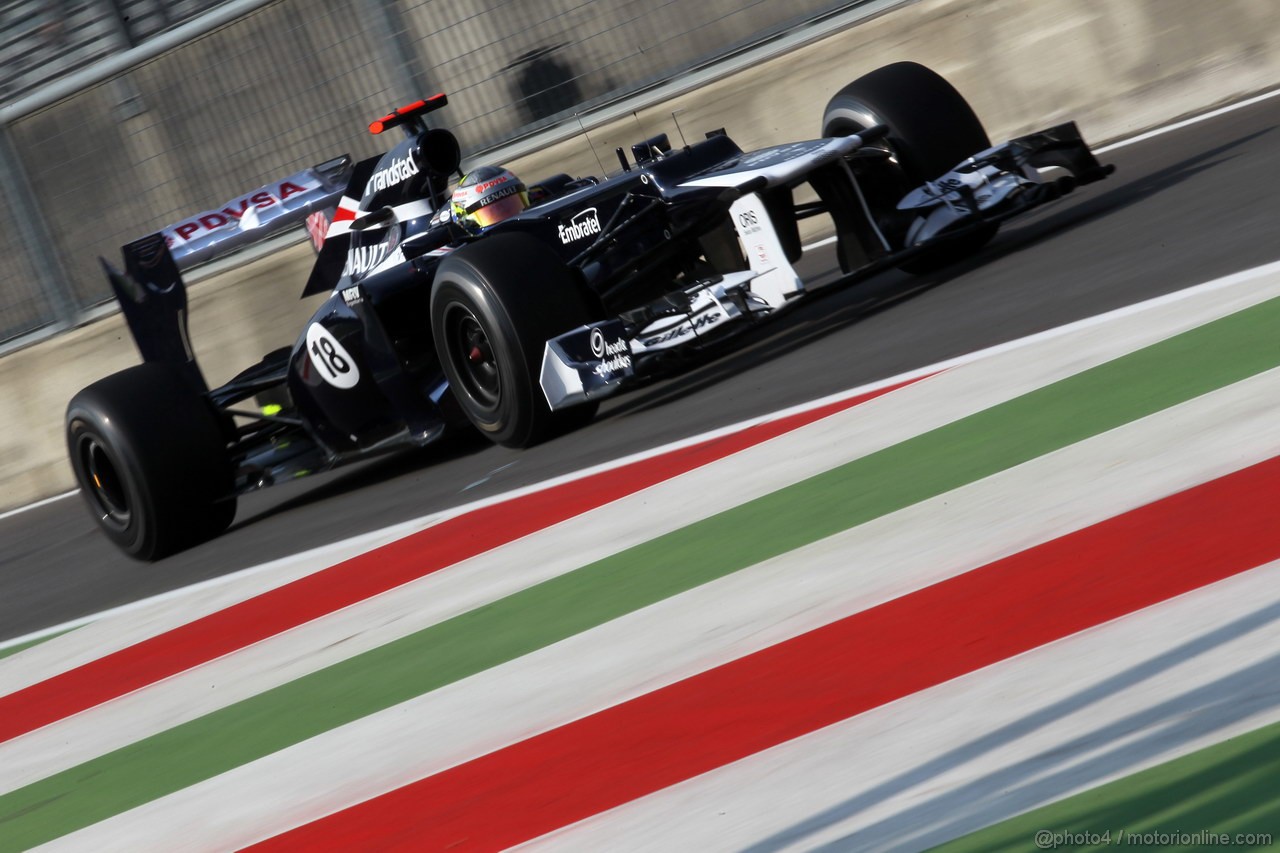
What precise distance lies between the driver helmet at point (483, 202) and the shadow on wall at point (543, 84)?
4178 millimetres

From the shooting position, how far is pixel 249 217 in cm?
834

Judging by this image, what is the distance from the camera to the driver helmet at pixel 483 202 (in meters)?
7.75

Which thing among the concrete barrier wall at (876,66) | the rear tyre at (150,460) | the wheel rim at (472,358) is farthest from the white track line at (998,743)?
the concrete barrier wall at (876,66)

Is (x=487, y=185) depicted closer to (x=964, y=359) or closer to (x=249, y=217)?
(x=249, y=217)

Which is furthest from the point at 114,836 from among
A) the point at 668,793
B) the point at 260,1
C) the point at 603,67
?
the point at 260,1

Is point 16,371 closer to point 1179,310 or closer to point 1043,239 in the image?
point 1043,239

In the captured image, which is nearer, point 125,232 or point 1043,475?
point 1043,475

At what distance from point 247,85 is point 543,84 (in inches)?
85.9

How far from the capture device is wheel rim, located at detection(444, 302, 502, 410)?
7.09 metres

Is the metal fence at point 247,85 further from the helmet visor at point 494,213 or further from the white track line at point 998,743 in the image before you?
the white track line at point 998,743

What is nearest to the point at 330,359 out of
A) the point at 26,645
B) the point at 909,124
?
the point at 26,645

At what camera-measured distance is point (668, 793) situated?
333cm

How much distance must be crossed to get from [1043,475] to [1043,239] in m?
3.65

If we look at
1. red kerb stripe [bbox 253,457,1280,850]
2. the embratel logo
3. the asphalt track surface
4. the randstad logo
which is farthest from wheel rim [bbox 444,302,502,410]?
red kerb stripe [bbox 253,457,1280,850]
